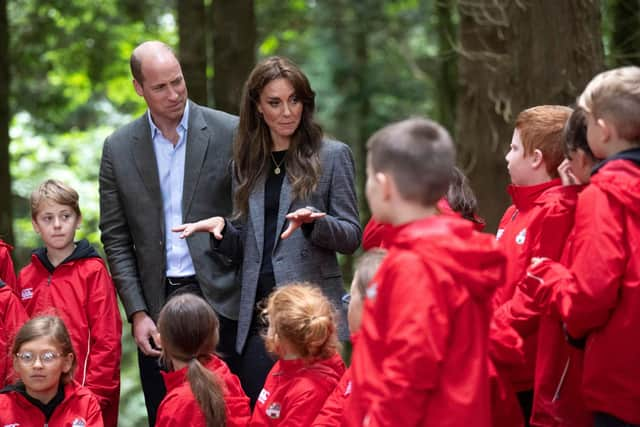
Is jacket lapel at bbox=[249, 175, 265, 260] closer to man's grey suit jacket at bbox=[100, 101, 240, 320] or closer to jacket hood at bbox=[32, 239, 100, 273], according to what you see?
man's grey suit jacket at bbox=[100, 101, 240, 320]

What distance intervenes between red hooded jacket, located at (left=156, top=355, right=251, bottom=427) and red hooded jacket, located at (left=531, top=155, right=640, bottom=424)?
172 centimetres

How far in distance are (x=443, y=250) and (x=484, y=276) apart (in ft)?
0.59

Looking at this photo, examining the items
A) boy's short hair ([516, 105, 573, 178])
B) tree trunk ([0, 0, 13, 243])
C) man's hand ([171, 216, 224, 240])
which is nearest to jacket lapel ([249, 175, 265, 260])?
man's hand ([171, 216, 224, 240])

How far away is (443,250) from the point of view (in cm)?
333

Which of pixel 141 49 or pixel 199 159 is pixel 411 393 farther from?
pixel 141 49

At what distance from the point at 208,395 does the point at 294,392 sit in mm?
411

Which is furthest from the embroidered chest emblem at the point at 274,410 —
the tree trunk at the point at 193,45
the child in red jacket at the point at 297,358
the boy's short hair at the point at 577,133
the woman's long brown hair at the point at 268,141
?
the tree trunk at the point at 193,45

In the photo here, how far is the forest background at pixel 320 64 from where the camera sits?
738 cm

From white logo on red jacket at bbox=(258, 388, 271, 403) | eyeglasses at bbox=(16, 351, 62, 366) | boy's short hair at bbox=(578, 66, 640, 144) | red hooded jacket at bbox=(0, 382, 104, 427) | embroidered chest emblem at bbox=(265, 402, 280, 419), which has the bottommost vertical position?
red hooded jacket at bbox=(0, 382, 104, 427)

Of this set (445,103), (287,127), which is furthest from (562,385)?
(445,103)

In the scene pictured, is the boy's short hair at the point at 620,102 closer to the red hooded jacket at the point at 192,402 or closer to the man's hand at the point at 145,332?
the red hooded jacket at the point at 192,402

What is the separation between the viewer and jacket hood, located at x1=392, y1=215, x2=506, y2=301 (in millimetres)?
3332

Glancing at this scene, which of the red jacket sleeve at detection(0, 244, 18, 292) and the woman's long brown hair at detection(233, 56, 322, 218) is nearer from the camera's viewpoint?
the woman's long brown hair at detection(233, 56, 322, 218)

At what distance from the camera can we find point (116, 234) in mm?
5688
